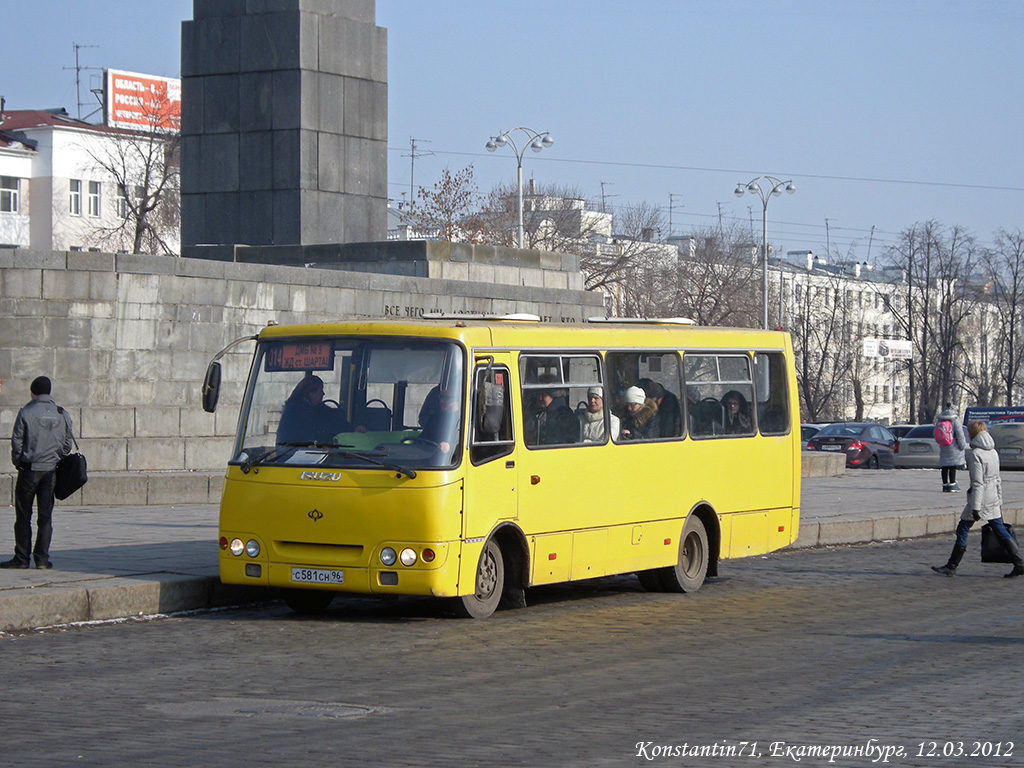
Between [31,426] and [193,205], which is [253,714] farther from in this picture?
[193,205]

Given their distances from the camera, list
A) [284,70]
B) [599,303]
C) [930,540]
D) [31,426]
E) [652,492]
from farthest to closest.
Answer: [599,303] → [284,70] → [930,540] → [652,492] → [31,426]

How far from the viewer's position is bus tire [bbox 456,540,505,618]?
11.2 metres

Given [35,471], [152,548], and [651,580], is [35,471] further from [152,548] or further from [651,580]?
[651,580]

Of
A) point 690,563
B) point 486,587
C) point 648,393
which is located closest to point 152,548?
point 486,587

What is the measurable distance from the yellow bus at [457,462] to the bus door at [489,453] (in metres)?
0.01

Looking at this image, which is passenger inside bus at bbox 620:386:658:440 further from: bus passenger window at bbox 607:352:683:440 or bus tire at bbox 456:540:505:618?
bus tire at bbox 456:540:505:618

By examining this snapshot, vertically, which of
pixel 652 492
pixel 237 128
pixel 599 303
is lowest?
pixel 652 492

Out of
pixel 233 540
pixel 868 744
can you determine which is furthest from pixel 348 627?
pixel 868 744

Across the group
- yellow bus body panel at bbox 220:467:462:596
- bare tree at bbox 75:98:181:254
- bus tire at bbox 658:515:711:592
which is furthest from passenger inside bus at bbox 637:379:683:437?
bare tree at bbox 75:98:181:254

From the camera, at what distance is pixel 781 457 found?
1471 cm

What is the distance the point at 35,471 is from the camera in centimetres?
1205

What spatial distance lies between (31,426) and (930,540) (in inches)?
515

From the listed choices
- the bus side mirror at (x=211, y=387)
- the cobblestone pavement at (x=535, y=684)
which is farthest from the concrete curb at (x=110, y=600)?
the bus side mirror at (x=211, y=387)

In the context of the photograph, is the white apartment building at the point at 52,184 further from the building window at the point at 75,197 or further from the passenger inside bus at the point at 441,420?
the passenger inside bus at the point at 441,420
